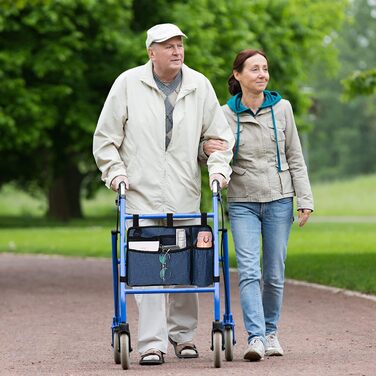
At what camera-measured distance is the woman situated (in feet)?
26.6

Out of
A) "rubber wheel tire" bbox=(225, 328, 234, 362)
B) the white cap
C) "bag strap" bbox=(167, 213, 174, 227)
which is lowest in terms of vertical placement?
"rubber wheel tire" bbox=(225, 328, 234, 362)

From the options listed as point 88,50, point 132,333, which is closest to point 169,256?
point 132,333

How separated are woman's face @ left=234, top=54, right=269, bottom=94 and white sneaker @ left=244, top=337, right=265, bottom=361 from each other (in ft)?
5.02

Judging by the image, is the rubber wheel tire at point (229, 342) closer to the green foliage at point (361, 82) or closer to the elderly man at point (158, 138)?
the elderly man at point (158, 138)

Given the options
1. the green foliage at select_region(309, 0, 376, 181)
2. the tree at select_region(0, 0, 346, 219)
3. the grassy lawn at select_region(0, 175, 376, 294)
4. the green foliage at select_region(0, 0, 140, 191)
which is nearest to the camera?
the grassy lawn at select_region(0, 175, 376, 294)

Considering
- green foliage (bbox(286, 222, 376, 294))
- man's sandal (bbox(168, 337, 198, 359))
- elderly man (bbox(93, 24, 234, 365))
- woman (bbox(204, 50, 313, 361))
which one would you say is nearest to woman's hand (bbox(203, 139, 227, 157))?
elderly man (bbox(93, 24, 234, 365))

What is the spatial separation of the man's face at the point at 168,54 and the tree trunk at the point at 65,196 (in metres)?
34.3

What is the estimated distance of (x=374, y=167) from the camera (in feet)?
350

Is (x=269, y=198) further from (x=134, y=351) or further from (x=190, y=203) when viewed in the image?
(x=134, y=351)

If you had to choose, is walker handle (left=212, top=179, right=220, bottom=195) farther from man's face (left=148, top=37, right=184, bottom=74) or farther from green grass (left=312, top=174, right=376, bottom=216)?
green grass (left=312, top=174, right=376, bottom=216)

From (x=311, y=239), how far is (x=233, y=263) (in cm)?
723

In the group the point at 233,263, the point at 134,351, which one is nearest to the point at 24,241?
the point at 233,263

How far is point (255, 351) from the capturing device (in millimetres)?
7730

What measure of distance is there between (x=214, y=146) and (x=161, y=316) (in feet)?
3.43
